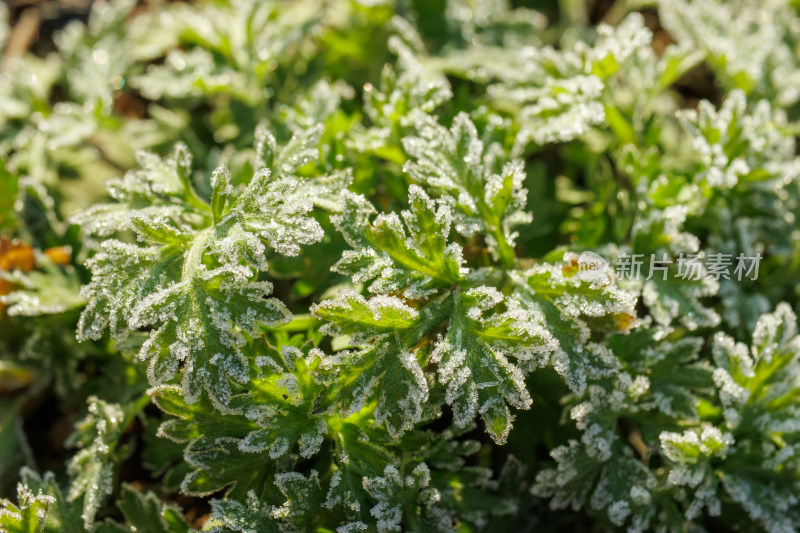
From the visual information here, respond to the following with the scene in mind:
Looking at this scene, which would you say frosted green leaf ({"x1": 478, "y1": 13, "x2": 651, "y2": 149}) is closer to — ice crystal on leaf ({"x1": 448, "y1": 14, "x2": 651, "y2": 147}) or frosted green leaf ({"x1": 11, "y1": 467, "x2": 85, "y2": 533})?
ice crystal on leaf ({"x1": 448, "y1": 14, "x2": 651, "y2": 147})

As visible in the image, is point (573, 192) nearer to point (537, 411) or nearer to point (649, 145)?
point (649, 145)

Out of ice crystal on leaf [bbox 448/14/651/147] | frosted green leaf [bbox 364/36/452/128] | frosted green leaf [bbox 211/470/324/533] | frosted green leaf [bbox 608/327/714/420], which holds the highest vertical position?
ice crystal on leaf [bbox 448/14/651/147]

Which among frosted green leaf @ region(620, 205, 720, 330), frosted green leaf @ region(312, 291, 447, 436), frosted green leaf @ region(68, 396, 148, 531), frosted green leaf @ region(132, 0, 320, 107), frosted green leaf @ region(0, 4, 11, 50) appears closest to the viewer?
frosted green leaf @ region(312, 291, 447, 436)

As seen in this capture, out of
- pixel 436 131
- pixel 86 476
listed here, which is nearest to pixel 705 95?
pixel 436 131

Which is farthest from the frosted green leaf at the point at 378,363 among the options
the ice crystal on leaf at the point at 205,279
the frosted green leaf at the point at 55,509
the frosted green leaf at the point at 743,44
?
the frosted green leaf at the point at 743,44

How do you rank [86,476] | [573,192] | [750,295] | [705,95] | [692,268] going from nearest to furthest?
[86,476]
[692,268]
[750,295]
[573,192]
[705,95]

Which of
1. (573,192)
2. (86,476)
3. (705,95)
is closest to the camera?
(86,476)

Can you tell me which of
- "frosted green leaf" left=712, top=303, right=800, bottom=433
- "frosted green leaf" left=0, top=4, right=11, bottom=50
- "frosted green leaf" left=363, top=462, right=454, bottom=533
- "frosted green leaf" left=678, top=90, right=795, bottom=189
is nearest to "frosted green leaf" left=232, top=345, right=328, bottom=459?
"frosted green leaf" left=363, top=462, right=454, bottom=533

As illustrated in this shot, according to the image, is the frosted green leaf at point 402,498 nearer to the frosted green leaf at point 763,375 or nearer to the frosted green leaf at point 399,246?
the frosted green leaf at point 399,246
